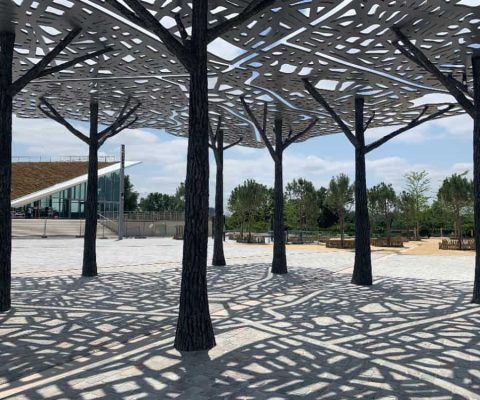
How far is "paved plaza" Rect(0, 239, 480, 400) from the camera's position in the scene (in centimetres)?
438

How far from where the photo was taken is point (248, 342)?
240 inches

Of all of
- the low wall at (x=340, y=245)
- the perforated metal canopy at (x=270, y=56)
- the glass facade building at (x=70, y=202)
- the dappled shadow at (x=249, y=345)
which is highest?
the perforated metal canopy at (x=270, y=56)

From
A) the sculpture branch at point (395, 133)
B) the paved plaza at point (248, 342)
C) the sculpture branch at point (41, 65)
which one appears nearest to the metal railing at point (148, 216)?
the paved plaza at point (248, 342)

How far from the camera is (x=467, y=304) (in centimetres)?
916

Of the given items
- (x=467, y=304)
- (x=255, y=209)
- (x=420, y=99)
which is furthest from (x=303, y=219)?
(x=467, y=304)

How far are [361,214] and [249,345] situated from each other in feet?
24.3

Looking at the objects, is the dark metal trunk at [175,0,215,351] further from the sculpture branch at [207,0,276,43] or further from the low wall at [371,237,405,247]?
the low wall at [371,237,405,247]

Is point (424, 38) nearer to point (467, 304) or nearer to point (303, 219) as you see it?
point (467, 304)

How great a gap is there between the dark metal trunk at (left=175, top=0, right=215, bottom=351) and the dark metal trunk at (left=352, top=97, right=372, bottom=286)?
24.5 feet

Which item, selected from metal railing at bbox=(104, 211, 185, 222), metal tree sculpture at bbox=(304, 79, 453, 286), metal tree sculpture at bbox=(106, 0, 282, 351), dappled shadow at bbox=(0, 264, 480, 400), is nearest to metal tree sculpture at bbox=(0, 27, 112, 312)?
dappled shadow at bbox=(0, 264, 480, 400)

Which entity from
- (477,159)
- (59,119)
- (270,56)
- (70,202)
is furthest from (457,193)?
(70,202)

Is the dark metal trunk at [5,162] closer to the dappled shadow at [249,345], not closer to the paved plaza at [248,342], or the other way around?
the paved plaza at [248,342]

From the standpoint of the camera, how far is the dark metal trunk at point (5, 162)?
8.09 m

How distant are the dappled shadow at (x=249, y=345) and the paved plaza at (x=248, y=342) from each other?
0.07 feet
